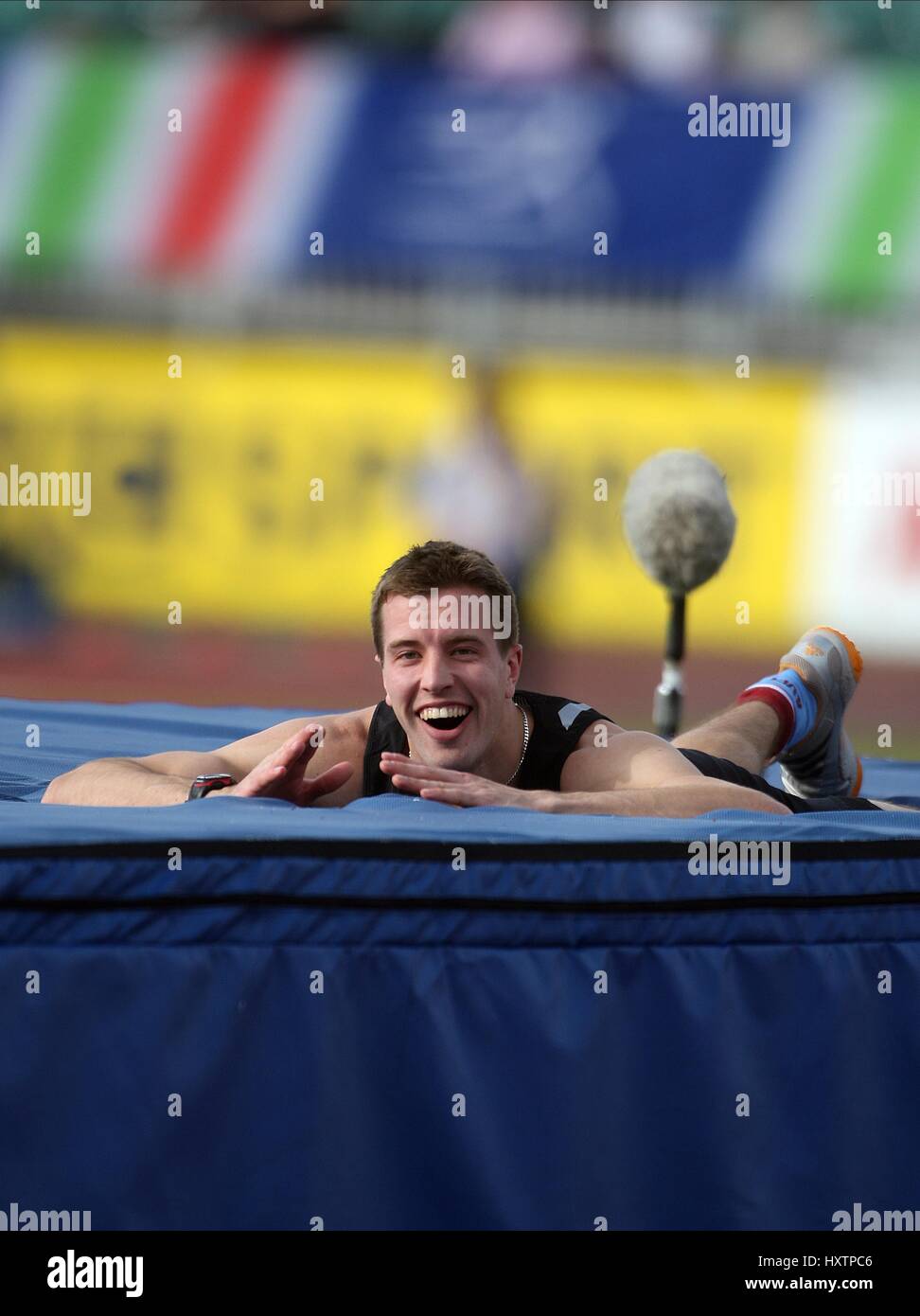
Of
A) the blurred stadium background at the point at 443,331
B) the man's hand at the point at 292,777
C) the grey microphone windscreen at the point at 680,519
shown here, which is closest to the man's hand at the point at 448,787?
the man's hand at the point at 292,777

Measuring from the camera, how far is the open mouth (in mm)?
2748

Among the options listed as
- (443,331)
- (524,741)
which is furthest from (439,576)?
(443,331)

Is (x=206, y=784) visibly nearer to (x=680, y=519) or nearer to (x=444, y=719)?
(x=444, y=719)

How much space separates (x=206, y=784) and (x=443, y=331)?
735cm

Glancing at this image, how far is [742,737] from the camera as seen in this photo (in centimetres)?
354

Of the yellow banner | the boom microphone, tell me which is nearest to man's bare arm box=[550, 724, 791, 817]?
the boom microphone

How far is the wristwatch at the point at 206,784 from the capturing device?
2684 mm

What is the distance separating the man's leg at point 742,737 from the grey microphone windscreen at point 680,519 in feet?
1.03

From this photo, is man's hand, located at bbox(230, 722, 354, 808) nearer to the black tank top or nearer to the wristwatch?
the wristwatch

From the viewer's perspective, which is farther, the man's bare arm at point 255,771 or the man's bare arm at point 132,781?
the man's bare arm at point 132,781

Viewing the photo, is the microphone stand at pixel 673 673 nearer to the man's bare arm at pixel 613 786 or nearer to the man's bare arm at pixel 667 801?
the man's bare arm at pixel 613 786

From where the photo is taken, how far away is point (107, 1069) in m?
2.01

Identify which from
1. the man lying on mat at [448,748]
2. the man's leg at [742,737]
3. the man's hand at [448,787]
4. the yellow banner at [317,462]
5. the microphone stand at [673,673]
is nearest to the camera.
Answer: the man's hand at [448,787]

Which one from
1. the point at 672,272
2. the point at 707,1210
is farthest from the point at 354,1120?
the point at 672,272
